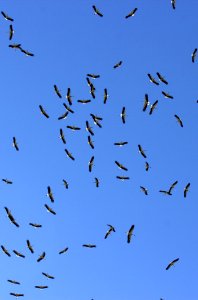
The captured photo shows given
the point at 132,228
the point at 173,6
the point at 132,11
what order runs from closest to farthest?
the point at 173,6 → the point at 132,11 → the point at 132,228

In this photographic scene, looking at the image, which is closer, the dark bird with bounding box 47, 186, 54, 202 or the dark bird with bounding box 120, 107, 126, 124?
the dark bird with bounding box 120, 107, 126, 124

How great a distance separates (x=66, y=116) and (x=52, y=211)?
35.3 ft

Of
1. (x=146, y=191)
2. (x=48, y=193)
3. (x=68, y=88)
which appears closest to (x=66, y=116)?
(x=68, y=88)

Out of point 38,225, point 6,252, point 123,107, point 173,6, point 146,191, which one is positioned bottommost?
point 6,252

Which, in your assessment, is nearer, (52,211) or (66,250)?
(52,211)

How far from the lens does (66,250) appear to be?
202ft

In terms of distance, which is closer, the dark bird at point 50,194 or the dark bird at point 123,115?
the dark bird at point 123,115

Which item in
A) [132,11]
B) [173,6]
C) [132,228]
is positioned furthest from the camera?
[132,228]

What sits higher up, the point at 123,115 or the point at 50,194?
the point at 123,115

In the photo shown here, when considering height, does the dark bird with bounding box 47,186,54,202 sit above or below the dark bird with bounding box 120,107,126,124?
below

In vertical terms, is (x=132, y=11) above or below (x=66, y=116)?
above

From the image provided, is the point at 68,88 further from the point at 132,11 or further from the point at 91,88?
the point at 132,11

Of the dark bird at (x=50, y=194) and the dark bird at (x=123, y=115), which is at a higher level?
the dark bird at (x=123, y=115)

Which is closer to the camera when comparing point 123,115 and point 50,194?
point 123,115
